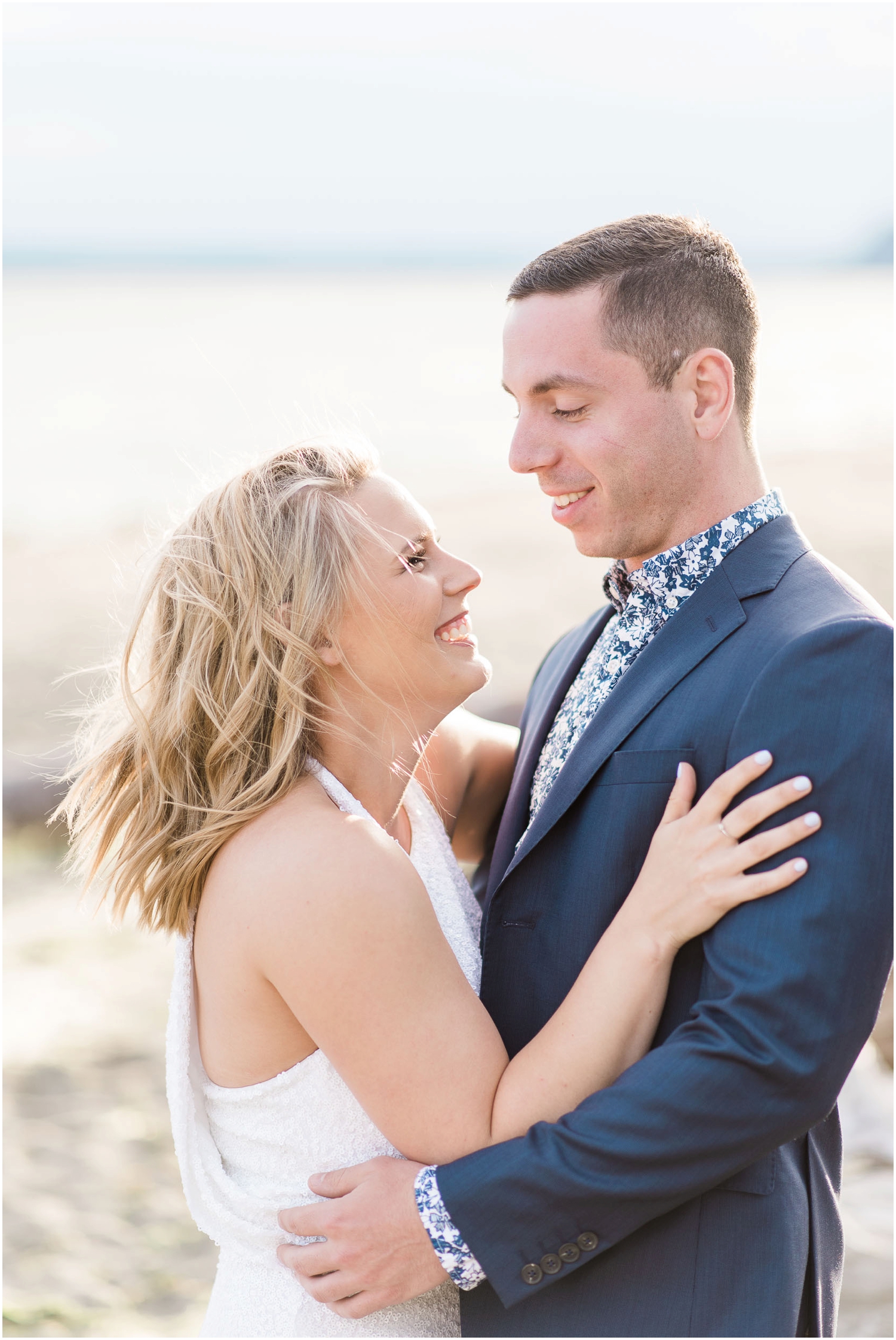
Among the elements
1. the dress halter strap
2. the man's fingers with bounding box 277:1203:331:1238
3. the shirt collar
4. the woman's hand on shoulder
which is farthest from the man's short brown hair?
the man's fingers with bounding box 277:1203:331:1238

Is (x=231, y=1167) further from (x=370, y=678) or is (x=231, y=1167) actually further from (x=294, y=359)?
(x=294, y=359)

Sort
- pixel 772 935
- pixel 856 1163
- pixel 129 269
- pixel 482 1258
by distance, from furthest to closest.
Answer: pixel 129 269 → pixel 856 1163 → pixel 482 1258 → pixel 772 935

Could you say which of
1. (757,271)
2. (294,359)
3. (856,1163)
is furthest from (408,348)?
(757,271)

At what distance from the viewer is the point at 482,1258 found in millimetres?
1997

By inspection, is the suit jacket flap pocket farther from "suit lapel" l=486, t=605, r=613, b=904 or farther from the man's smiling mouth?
the man's smiling mouth

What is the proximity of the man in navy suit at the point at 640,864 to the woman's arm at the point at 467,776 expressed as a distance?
12.5 inches

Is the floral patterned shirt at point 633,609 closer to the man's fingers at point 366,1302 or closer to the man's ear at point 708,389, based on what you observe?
the man's ear at point 708,389

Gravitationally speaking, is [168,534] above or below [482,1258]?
above

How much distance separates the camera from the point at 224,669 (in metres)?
2.28

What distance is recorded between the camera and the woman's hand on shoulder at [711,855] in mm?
1877

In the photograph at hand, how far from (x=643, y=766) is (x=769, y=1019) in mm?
494

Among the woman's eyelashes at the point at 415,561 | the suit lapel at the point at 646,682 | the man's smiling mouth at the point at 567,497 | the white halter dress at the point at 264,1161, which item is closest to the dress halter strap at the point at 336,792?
the white halter dress at the point at 264,1161

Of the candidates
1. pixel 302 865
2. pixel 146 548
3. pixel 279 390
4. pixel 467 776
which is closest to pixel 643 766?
pixel 302 865

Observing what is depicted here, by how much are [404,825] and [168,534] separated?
829 millimetres
